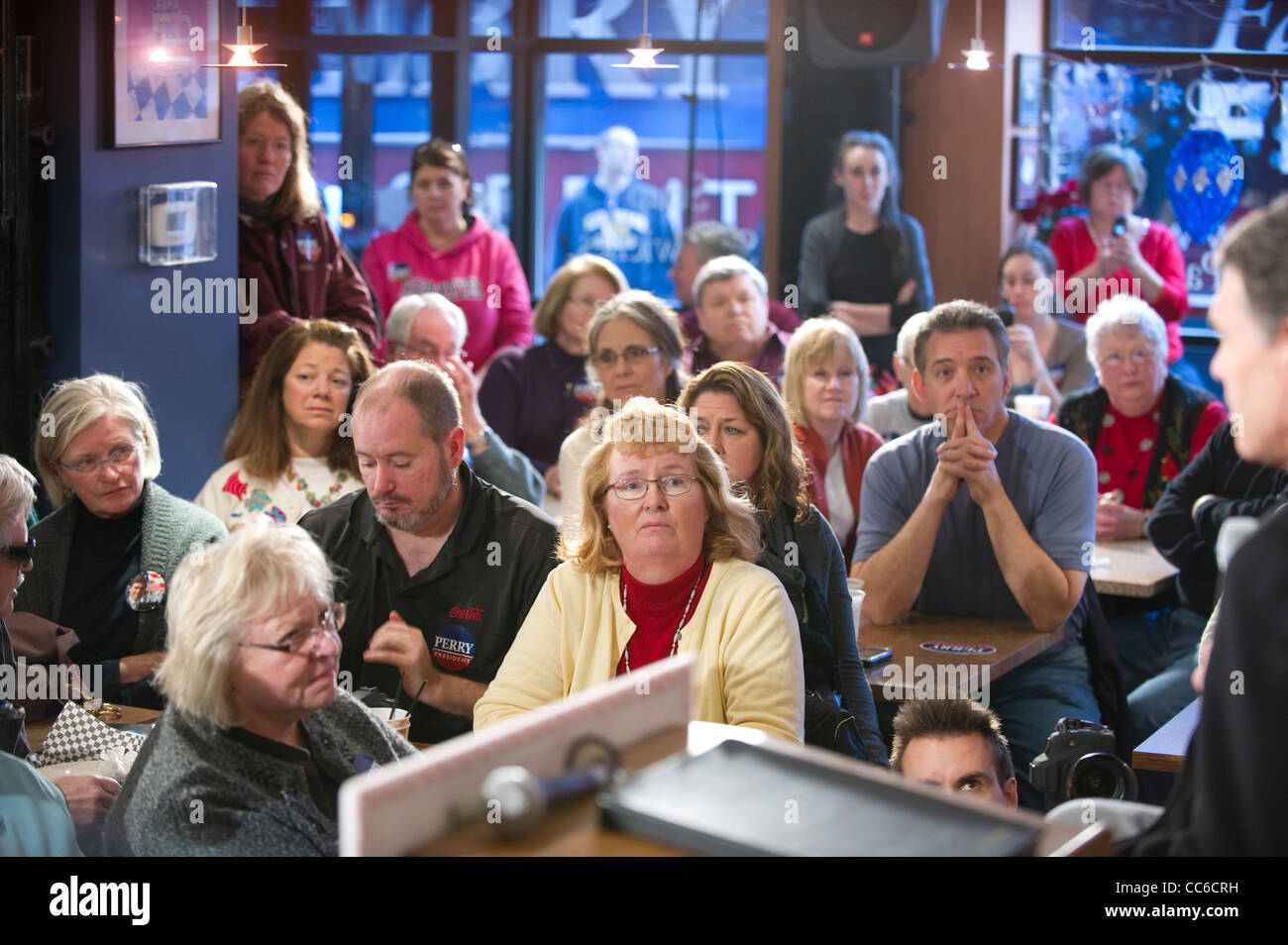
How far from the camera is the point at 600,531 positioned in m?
2.77

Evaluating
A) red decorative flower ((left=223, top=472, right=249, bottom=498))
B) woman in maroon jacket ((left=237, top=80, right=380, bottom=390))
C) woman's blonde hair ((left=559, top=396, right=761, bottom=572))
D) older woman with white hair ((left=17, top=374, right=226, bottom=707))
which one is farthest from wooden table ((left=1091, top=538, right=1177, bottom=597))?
woman in maroon jacket ((left=237, top=80, right=380, bottom=390))

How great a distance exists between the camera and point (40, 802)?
7.17 ft

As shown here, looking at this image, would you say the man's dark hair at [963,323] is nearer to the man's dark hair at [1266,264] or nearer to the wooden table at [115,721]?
the wooden table at [115,721]

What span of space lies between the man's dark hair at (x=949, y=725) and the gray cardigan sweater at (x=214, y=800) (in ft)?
3.38

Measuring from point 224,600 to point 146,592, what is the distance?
1334 mm

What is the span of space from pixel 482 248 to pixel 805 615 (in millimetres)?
3697

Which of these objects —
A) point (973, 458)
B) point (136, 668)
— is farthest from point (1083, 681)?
point (136, 668)

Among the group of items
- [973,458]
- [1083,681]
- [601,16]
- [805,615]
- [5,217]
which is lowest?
[1083,681]

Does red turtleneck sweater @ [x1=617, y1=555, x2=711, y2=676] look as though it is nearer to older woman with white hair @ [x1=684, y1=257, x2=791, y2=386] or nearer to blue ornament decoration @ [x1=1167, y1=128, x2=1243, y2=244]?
older woman with white hair @ [x1=684, y1=257, x2=791, y2=386]

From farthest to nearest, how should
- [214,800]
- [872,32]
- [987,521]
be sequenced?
[872,32] < [987,521] < [214,800]

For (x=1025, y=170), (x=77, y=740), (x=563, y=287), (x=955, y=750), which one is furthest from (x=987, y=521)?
(x=1025, y=170)

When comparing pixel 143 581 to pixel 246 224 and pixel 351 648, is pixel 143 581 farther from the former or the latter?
pixel 246 224

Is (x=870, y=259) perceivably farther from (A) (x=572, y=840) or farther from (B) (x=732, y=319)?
(A) (x=572, y=840)

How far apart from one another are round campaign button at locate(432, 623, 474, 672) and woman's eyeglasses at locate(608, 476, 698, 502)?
0.61m
